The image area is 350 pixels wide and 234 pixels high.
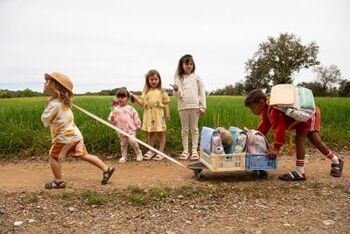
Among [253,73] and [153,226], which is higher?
[253,73]

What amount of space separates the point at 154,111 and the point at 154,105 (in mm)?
102

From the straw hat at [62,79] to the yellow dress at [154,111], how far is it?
206 cm

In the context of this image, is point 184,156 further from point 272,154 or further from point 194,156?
point 272,154

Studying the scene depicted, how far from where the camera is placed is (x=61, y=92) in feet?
16.9

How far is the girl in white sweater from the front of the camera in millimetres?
6973

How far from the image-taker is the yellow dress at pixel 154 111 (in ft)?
23.0

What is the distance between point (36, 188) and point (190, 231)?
2.31 metres

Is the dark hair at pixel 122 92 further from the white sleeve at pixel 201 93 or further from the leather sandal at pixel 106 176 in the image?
the leather sandal at pixel 106 176

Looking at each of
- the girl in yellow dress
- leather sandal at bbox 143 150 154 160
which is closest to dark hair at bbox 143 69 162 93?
the girl in yellow dress

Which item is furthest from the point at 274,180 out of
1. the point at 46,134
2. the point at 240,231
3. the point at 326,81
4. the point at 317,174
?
the point at 326,81

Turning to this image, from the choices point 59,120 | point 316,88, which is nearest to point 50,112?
point 59,120

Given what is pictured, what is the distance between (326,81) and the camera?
53.1 meters

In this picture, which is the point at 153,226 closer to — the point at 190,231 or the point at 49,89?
the point at 190,231

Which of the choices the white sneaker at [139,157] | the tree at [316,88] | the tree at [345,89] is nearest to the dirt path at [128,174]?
the white sneaker at [139,157]
